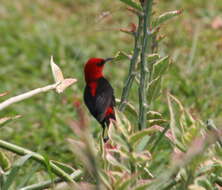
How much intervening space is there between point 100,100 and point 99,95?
3 centimetres

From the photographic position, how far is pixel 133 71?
187 cm

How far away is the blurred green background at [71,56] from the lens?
13.0ft

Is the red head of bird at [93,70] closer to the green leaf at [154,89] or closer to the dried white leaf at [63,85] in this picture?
the green leaf at [154,89]

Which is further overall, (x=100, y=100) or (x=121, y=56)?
(x=100, y=100)

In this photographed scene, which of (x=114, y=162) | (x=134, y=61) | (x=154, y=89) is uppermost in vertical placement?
(x=134, y=61)

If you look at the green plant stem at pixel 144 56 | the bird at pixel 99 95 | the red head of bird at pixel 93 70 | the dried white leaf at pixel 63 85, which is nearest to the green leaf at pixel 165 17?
the green plant stem at pixel 144 56

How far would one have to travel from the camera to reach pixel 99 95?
300cm

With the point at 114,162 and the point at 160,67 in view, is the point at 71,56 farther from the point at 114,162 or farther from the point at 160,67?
the point at 114,162

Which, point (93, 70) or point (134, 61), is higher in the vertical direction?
point (134, 61)

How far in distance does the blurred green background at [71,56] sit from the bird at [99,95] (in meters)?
0.30

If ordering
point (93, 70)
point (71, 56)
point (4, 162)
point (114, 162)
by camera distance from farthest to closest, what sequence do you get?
point (71, 56) < point (93, 70) < point (4, 162) < point (114, 162)

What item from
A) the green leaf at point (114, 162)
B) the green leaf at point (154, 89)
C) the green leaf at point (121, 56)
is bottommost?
the green leaf at point (114, 162)

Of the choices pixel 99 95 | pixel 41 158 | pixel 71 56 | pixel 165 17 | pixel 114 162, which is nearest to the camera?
pixel 114 162

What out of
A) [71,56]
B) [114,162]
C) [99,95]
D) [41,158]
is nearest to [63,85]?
[41,158]
